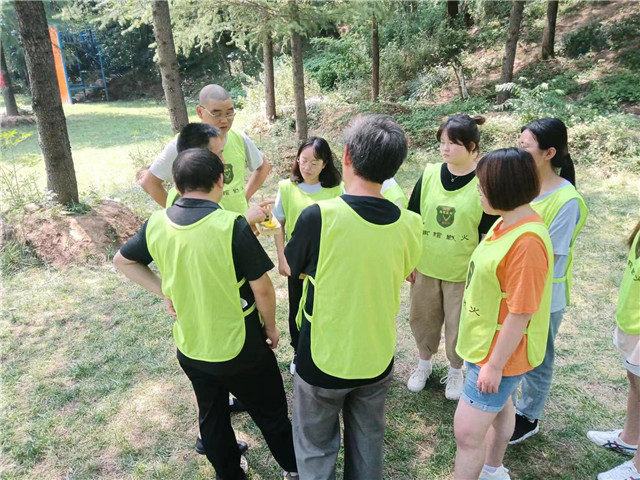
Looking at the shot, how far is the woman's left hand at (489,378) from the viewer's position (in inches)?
67.0

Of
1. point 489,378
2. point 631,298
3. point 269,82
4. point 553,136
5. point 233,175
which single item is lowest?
point 489,378

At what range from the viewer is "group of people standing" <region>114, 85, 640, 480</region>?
1596 mm

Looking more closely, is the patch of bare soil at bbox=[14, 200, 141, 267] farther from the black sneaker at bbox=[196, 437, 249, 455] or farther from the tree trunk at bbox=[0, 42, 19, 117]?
the tree trunk at bbox=[0, 42, 19, 117]

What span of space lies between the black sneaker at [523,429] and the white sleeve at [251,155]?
2386 mm

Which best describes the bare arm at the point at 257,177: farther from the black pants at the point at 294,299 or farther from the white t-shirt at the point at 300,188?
the black pants at the point at 294,299

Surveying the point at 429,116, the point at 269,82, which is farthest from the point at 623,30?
the point at 269,82

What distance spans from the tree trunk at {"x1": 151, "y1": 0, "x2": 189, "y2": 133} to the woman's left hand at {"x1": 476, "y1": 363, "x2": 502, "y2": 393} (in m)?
4.41

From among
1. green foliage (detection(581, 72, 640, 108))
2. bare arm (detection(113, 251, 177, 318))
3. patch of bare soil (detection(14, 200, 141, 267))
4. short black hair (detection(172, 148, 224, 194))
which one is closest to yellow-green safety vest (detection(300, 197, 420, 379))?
short black hair (detection(172, 148, 224, 194))

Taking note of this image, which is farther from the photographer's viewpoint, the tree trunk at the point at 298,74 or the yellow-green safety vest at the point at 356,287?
the tree trunk at the point at 298,74

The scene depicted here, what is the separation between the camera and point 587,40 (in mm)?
12914

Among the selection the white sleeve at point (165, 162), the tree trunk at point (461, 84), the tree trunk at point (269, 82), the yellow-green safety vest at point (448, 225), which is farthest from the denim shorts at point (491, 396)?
the tree trunk at point (461, 84)

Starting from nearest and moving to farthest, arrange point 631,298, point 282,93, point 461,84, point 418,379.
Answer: point 631,298 → point 418,379 → point 461,84 → point 282,93

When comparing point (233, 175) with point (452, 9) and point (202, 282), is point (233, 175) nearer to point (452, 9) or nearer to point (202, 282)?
point (202, 282)

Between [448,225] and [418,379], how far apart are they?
3.78ft
